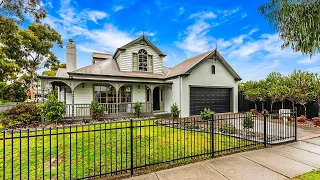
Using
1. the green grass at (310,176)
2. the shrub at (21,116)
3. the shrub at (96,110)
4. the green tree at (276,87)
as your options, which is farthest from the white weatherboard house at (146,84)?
the green grass at (310,176)

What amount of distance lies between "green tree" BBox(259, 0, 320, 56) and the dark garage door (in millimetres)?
8821

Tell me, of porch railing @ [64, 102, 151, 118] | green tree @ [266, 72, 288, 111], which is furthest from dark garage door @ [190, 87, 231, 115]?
porch railing @ [64, 102, 151, 118]

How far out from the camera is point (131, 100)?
14.0 metres

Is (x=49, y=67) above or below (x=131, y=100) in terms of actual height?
above

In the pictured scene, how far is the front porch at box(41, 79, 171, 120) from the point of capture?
11273 millimetres

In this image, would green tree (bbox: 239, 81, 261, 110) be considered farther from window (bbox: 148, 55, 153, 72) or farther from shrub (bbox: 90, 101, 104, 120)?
shrub (bbox: 90, 101, 104, 120)

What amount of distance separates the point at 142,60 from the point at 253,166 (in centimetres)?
1307

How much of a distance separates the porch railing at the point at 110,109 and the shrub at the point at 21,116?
167 centimetres

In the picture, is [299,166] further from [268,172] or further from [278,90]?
[278,90]

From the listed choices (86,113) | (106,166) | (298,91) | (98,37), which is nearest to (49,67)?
(98,37)

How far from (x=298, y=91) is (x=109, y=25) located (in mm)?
17457

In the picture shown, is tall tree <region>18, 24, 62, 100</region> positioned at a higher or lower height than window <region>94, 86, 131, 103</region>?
higher

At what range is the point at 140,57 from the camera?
15328 mm

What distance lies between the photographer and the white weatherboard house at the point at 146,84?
12.4 m
